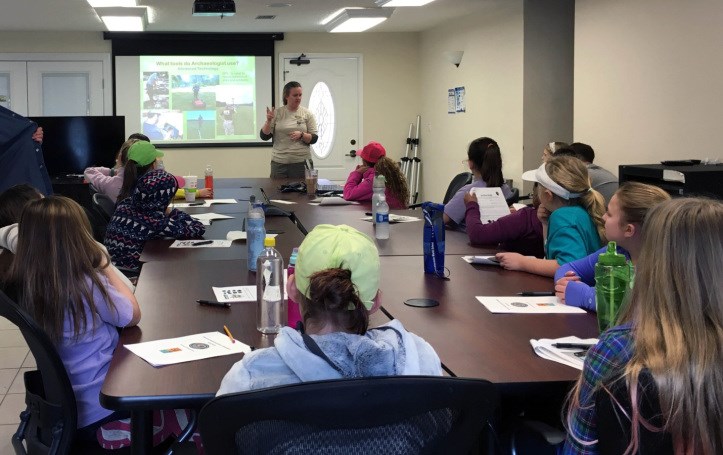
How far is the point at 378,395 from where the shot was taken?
1.29 meters

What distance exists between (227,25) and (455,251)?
6.93 m

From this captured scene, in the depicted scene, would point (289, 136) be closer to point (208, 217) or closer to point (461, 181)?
point (461, 181)

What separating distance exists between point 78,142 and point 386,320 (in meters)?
7.36

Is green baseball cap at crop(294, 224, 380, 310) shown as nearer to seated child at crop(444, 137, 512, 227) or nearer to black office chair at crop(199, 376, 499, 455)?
black office chair at crop(199, 376, 499, 455)

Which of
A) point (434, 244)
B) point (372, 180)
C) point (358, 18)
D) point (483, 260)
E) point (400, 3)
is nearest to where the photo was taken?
point (434, 244)

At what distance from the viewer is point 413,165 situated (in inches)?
450

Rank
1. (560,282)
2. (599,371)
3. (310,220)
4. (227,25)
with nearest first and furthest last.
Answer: (599,371)
(560,282)
(310,220)
(227,25)

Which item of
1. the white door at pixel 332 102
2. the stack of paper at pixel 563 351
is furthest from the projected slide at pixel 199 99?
the stack of paper at pixel 563 351

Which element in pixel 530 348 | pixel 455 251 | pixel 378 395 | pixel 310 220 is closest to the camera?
pixel 378 395

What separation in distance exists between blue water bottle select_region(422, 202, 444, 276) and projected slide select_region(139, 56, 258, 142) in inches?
321

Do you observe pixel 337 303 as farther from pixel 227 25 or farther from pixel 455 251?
pixel 227 25

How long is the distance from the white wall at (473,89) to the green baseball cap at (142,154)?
14.7 feet

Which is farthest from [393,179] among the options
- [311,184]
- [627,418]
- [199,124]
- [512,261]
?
[199,124]

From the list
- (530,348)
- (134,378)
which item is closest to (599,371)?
(530,348)
